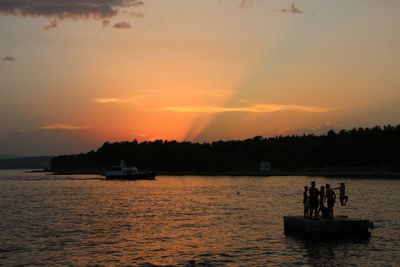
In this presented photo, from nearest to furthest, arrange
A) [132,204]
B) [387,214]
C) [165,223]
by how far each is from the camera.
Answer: [165,223] → [387,214] → [132,204]

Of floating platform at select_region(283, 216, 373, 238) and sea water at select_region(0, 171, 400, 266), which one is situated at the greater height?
floating platform at select_region(283, 216, 373, 238)

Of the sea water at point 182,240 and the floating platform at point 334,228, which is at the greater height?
the floating platform at point 334,228

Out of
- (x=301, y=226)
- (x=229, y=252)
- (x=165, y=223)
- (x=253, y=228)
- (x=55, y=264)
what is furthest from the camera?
(x=165, y=223)

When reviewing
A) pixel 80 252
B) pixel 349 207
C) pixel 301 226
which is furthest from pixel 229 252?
pixel 349 207

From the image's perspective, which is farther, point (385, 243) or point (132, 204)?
point (132, 204)

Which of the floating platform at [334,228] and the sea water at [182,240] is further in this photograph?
the floating platform at [334,228]

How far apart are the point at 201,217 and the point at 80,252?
80.9 ft

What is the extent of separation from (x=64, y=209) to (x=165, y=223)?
25176 mm

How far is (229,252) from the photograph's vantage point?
38.4 m

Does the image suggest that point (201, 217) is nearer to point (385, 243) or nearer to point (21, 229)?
point (21, 229)

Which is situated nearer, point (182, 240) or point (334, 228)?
point (334, 228)

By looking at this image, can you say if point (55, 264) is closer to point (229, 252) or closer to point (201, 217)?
point (229, 252)

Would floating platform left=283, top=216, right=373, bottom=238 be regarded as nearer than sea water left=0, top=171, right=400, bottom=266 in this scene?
No

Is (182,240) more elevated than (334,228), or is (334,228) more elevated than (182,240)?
(334,228)
